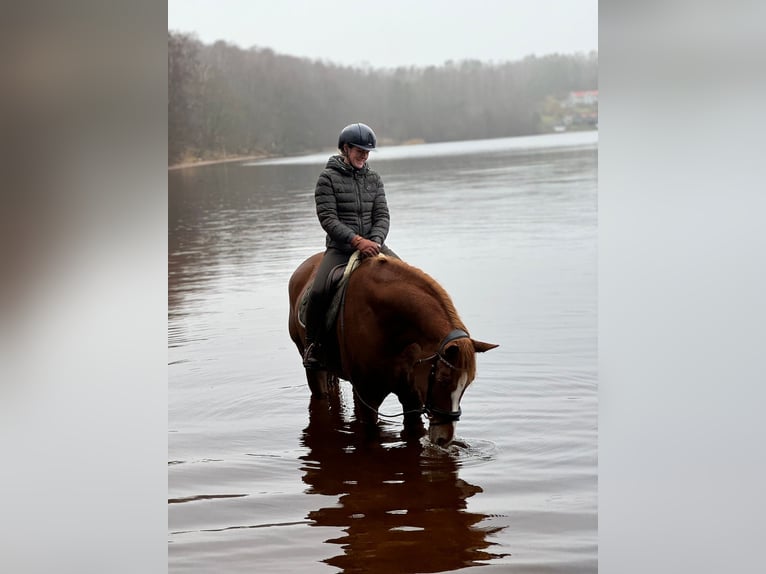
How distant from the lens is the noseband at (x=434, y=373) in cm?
388

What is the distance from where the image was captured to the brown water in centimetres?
357

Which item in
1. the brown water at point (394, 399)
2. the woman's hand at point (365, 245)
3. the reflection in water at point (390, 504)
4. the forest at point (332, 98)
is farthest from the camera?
the forest at point (332, 98)

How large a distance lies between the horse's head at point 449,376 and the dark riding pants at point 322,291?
72 cm

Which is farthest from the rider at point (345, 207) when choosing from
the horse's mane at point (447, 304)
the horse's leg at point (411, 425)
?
the horse's leg at point (411, 425)

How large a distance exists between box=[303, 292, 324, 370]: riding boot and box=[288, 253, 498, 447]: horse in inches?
1.8

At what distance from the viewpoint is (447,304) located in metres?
3.99

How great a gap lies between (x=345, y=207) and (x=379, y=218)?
170 millimetres

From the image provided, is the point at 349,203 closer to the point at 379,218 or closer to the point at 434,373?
the point at 379,218

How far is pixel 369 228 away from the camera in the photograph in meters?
4.56

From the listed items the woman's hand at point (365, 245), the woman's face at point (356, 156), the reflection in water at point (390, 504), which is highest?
the woman's face at point (356, 156)

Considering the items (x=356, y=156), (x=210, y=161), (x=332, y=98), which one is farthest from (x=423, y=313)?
(x=210, y=161)

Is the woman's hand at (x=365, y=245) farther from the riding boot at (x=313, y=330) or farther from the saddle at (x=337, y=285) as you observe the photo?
the riding boot at (x=313, y=330)

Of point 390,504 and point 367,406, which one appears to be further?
A: point 367,406
